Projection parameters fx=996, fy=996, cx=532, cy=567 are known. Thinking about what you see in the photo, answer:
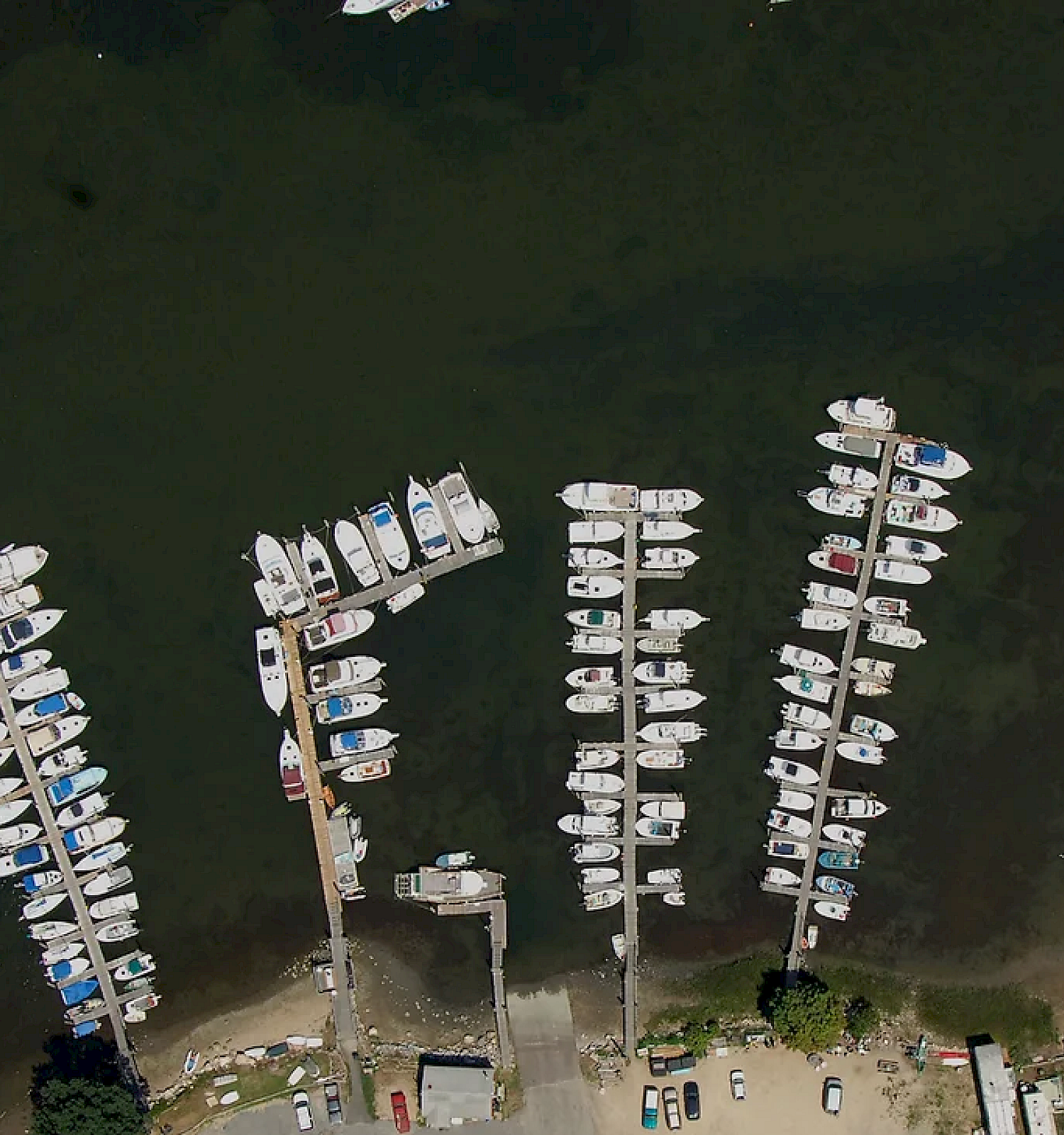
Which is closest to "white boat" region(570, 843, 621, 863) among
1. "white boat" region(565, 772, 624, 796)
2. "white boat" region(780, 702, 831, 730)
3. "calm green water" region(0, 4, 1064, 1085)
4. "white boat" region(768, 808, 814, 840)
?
"calm green water" region(0, 4, 1064, 1085)

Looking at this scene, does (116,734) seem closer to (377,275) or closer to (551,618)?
(551,618)

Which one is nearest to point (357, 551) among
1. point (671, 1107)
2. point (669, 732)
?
point (669, 732)

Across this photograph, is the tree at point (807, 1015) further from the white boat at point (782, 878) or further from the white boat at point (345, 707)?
the white boat at point (345, 707)

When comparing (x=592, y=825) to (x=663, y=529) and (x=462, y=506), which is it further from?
(x=462, y=506)

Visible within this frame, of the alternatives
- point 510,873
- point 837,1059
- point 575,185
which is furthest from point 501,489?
point 837,1059

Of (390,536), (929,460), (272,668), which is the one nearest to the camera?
(929,460)

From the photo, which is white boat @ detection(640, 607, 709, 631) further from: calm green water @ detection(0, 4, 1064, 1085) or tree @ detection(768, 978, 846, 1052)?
tree @ detection(768, 978, 846, 1052)
